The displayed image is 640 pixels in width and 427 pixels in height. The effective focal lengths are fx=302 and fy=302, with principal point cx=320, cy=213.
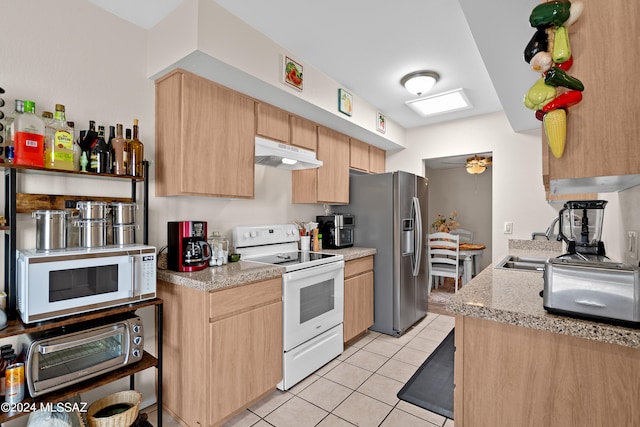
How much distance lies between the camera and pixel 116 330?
1580mm

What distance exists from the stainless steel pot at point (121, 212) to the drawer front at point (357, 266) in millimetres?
1754

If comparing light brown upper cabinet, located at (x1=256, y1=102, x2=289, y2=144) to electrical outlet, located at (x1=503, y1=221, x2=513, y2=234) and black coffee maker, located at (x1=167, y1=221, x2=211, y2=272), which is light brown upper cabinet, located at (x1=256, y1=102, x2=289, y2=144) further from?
electrical outlet, located at (x1=503, y1=221, x2=513, y2=234)

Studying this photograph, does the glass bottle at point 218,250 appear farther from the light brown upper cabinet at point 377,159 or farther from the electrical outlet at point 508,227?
the electrical outlet at point 508,227

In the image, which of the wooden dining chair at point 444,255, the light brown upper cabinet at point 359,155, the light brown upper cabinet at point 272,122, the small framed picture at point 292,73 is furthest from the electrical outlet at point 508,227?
the small framed picture at point 292,73

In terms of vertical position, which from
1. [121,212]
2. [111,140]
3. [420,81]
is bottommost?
[121,212]

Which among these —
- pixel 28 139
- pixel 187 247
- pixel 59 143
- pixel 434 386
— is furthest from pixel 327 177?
pixel 28 139

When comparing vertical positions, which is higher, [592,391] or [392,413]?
[592,391]

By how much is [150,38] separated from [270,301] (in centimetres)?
191

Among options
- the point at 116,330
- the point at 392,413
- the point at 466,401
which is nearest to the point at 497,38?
the point at 466,401

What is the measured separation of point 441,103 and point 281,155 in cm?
194

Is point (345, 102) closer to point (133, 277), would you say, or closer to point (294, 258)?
point (294, 258)

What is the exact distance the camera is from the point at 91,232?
158cm

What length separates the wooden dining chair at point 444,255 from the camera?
162 inches

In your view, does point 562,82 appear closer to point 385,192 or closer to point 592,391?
point 592,391
